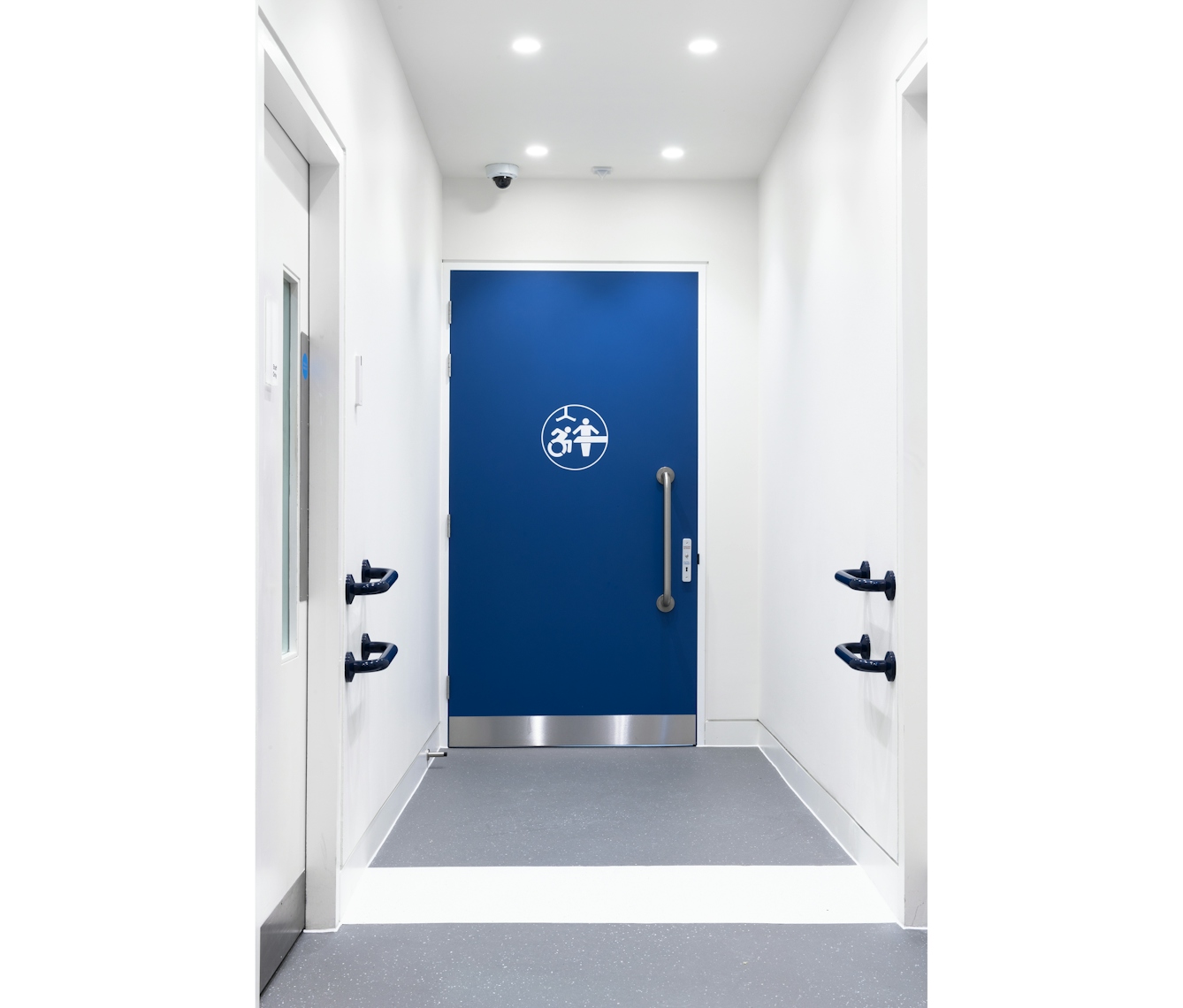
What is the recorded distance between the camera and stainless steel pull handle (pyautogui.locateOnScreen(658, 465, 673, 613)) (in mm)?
4016

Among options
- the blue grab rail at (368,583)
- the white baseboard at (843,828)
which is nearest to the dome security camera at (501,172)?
the blue grab rail at (368,583)

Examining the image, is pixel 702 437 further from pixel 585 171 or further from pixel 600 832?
pixel 600 832

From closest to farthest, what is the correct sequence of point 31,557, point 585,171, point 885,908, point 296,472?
point 31,557 < point 296,472 < point 885,908 < point 585,171

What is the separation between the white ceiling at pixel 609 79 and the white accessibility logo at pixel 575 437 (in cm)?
108

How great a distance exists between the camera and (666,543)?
402 cm

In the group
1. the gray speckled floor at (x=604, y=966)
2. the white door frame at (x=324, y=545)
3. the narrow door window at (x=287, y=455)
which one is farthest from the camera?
the white door frame at (x=324, y=545)

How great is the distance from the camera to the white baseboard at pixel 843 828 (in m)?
2.24

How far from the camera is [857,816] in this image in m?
2.57

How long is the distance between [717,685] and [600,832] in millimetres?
1379

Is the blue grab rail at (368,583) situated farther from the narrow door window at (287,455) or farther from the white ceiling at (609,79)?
the white ceiling at (609,79)
